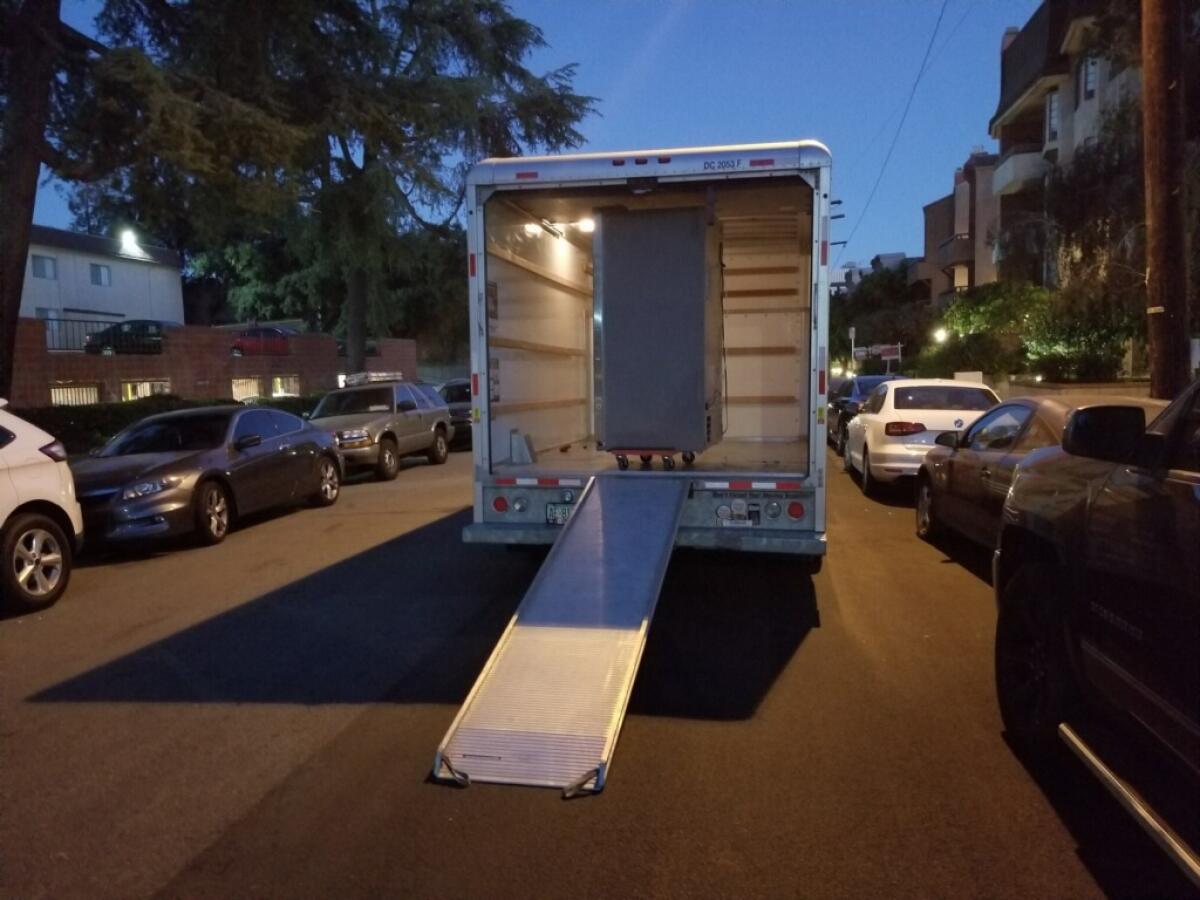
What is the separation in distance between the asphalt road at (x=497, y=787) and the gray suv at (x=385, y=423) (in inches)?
319

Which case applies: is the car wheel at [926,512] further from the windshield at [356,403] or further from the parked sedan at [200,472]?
the windshield at [356,403]

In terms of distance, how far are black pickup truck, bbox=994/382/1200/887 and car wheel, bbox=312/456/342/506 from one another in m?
10.2

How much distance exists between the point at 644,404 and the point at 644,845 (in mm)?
4870

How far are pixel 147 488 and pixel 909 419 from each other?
8728 mm

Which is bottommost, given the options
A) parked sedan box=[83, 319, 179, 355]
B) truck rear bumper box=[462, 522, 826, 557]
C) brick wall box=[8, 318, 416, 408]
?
truck rear bumper box=[462, 522, 826, 557]

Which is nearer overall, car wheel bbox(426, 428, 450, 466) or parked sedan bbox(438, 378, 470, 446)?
car wheel bbox(426, 428, 450, 466)

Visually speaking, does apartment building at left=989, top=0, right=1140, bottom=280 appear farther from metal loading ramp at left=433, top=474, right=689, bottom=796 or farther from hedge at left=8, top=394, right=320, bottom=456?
hedge at left=8, top=394, right=320, bottom=456

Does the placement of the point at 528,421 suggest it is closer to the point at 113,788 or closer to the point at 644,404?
the point at 644,404

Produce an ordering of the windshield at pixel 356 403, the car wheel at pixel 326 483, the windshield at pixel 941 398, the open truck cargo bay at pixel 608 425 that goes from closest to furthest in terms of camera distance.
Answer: the open truck cargo bay at pixel 608 425
the windshield at pixel 941 398
the car wheel at pixel 326 483
the windshield at pixel 356 403

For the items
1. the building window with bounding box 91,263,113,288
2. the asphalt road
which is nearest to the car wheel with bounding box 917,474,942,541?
the asphalt road

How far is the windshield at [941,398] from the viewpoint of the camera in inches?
524

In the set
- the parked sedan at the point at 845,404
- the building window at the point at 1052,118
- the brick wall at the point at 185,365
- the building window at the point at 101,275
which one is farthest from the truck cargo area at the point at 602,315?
the building window at the point at 101,275

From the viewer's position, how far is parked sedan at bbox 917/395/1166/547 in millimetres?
8195

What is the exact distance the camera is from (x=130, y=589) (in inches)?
362
